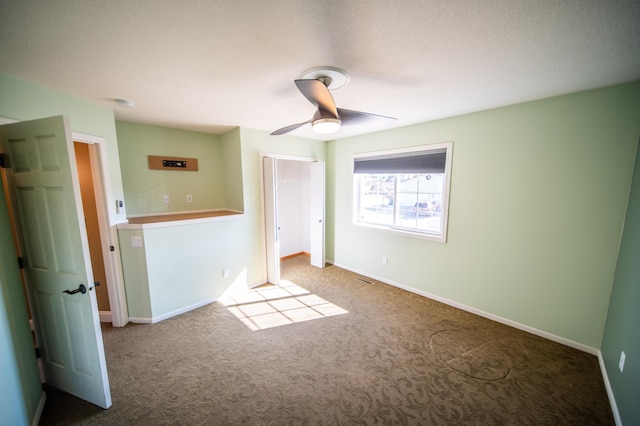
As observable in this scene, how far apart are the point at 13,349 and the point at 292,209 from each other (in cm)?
396

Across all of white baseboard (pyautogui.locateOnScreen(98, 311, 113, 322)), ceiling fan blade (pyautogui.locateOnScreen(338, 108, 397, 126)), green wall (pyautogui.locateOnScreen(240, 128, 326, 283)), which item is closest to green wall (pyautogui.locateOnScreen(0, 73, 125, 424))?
white baseboard (pyautogui.locateOnScreen(98, 311, 113, 322))

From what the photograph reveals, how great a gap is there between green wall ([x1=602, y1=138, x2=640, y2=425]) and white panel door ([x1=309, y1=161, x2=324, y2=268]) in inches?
133

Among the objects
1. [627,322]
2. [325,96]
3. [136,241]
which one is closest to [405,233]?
[627,322]

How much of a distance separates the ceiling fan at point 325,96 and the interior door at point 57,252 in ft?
5.03

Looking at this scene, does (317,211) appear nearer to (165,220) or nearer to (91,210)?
(165,220)

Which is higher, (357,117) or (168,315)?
(357,117)

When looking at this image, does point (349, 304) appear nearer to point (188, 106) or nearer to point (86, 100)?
point (188, 106)

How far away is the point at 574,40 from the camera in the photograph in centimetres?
126

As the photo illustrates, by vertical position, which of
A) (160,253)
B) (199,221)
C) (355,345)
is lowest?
(355,345)

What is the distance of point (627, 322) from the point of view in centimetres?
161

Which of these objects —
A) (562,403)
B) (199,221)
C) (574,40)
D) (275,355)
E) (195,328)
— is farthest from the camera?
(199,221)

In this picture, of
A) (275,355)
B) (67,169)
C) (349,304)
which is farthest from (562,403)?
(67,169)

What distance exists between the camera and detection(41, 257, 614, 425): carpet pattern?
160 cm

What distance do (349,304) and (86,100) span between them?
3654 millimetres
